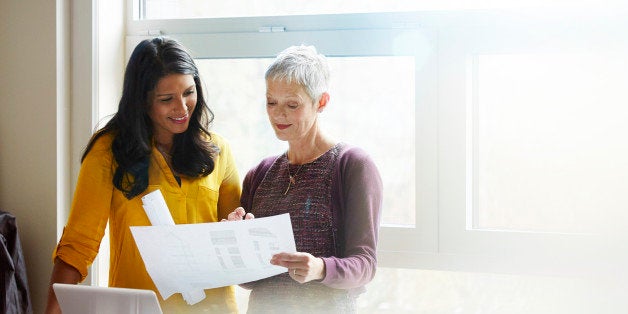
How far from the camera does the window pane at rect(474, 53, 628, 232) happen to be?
6.12 feet

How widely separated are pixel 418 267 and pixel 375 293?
7.3 inches

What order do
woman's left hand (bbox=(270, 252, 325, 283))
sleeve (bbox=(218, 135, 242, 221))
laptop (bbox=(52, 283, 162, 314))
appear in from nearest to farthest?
laptop (bbox=(52, 283, 162, 314)) < woman's left hand (bbox=(270, 252, 325, 283)) < sleeve (bbox=(218, 135, 242, 221))

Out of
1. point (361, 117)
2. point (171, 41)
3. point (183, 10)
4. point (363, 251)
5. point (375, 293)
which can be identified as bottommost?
point (375, 293)

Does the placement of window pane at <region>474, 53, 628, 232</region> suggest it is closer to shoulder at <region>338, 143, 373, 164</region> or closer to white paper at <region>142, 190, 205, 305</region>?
shoulder at <region>338, 143, 373, 164</region>

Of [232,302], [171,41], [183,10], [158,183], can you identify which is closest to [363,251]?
[232,302]

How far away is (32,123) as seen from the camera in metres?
2.29

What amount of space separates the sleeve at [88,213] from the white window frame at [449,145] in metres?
0.74

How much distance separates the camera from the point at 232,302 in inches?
72.4

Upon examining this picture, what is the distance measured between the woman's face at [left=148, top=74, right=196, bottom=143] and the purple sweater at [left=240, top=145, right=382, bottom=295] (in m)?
0.39

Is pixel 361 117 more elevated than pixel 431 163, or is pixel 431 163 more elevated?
pixel 361 117

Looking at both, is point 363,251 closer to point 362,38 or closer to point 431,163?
point 431,163

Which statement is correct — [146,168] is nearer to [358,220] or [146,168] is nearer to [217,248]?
[217,248]

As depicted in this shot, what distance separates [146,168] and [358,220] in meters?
0.54

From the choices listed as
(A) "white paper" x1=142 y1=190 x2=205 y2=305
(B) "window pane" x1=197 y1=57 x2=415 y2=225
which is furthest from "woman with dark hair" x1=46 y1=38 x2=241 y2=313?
(B) "window pane" x1=197 y1=57 x2=415 y2=225
